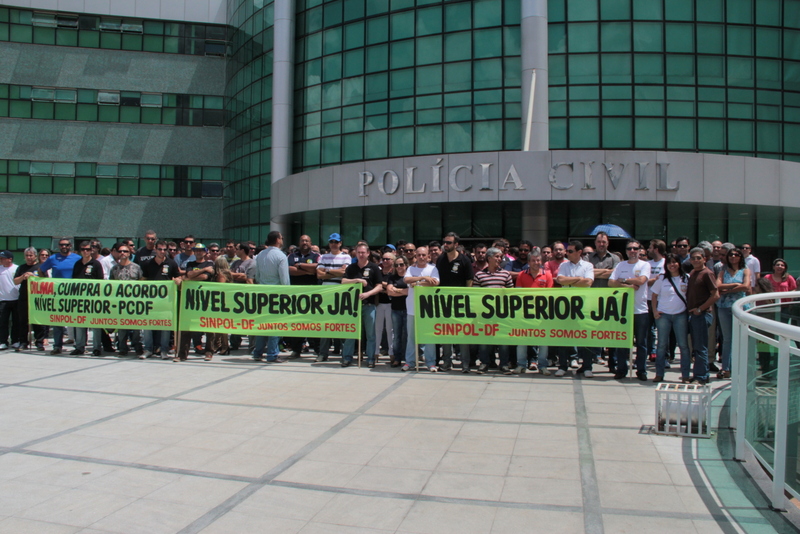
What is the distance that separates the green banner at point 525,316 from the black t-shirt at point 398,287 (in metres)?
0.41

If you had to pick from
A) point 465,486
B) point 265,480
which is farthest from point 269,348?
point 465,486

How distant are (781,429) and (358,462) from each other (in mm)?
3144

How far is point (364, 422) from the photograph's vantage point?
249 inches

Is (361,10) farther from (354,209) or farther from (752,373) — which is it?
(752,373)

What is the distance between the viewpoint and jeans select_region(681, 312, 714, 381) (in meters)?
8.35

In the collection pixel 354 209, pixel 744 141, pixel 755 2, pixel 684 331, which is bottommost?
pixel 684 331

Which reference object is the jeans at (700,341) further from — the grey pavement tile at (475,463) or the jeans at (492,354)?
the grey pavement tile at (475,463)

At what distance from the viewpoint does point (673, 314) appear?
865cm

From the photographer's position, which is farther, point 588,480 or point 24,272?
point 24,272

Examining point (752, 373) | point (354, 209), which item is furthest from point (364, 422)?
point (354, 209)

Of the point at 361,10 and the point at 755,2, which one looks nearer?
the point at 755,2

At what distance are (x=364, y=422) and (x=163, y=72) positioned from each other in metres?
33.5

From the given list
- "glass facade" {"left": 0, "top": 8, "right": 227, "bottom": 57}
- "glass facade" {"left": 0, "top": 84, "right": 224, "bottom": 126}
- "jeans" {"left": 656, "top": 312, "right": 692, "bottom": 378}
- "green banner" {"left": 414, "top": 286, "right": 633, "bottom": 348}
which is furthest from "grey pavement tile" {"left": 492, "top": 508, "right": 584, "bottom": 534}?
"glass facade" {"left": 0, "top": 8, "right": 227, "bottom": 57}

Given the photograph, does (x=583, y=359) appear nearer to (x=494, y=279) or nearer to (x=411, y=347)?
(x=494, y=279)
